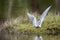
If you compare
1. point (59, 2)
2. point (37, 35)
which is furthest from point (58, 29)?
point (59, 2)

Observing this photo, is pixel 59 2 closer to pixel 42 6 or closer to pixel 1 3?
pixel 42 6

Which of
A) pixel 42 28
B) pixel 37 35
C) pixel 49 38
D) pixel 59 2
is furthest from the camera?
pixel 59 2

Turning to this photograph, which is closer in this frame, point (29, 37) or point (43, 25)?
point (29, 37)

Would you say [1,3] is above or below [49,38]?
above

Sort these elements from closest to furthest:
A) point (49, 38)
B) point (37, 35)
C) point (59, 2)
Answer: point (49, 38), point (37, 35), point (59, 2)

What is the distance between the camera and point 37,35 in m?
17.0

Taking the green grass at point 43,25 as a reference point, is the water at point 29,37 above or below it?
below

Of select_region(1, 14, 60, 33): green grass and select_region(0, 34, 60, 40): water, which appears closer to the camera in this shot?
select_region(0, 34, 60, 40): water

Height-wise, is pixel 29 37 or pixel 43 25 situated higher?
pixel 43 25

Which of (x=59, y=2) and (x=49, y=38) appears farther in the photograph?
(x=59, y=2)

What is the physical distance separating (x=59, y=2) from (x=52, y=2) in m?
0.75

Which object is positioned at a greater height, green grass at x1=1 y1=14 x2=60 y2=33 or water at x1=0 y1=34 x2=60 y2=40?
green grass at x1=1 y1=14 x2=60 y2=33

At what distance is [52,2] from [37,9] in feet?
4.29

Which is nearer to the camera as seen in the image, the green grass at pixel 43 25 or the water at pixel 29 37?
the water at pixel 29 37
